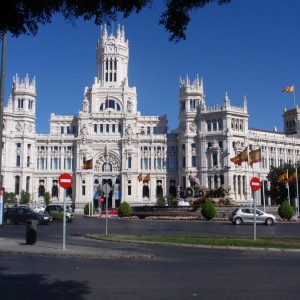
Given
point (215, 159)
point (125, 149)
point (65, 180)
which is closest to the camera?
point (65, 180)

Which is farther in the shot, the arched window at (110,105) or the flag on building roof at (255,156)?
the arched window at (110,105)

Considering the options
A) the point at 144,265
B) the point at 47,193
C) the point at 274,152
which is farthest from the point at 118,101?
the point at 144,265

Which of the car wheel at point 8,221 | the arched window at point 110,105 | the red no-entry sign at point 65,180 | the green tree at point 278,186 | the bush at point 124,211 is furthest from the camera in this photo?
the arched window at point 110,105

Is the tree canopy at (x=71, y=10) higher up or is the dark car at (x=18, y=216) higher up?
the tree canopy at (x=71, y=10)

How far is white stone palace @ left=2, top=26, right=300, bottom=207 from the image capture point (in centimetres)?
10419

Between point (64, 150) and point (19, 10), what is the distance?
10543cm

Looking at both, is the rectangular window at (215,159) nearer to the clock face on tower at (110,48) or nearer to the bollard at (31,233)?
the clock face on tower at (110,48)

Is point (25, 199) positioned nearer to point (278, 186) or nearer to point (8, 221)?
point (278, 186)

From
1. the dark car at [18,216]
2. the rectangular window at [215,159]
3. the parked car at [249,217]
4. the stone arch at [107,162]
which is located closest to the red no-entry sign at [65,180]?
the dark car at [18,216]

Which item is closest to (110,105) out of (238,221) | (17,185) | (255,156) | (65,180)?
(17,185)

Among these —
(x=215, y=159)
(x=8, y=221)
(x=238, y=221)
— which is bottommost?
(x=238, y=221)

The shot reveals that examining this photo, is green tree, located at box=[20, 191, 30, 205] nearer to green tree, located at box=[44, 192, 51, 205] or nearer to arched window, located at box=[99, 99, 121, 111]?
green tree, located at box=[44, 192, 51, 205]

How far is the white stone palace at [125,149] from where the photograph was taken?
342 ft

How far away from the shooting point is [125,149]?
358ft
